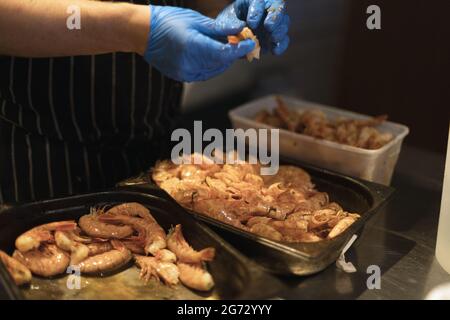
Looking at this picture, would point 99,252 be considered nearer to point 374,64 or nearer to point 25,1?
point 25,1

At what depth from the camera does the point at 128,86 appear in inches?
90.0

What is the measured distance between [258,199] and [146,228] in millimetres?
382

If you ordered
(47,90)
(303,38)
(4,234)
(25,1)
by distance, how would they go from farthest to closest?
(303,38), (47,90), (25,1), (4,234)

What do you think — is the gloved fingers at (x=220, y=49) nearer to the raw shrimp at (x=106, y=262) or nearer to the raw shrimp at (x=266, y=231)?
the raw shrimp at (x=266, y=231)

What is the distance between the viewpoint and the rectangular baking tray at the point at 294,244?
157 centimetres

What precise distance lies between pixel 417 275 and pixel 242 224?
54 cm

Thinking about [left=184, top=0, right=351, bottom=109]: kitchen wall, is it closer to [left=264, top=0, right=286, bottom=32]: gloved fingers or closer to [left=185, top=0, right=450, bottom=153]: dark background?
[left=185, top=0, right=450, bottom=153]: dark background

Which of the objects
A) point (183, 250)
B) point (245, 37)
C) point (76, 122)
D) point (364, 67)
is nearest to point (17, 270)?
point (183, 250)

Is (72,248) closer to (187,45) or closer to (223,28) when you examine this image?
(187,45)

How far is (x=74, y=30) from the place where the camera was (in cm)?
182

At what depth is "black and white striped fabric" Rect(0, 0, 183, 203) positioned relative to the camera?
7.11 ft

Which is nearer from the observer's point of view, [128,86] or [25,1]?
[25,1]

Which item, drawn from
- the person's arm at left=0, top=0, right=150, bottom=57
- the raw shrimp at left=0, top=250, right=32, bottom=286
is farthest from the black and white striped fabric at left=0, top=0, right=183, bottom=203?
the raw shrimp at left=0, top=250, right=32, bottom=286

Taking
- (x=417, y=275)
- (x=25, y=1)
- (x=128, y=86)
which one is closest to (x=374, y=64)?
(x=128, y=86)
